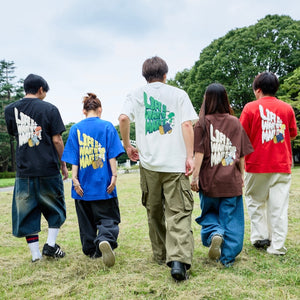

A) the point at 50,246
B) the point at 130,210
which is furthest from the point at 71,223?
the point at 50,246

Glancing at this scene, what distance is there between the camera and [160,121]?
3121 millimetres

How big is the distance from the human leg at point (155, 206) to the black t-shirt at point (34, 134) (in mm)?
1129

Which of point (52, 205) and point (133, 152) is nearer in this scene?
point (133, 152)

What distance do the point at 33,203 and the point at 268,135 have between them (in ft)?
8.95

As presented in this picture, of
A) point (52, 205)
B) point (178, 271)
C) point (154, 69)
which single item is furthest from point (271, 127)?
point (52, 205)

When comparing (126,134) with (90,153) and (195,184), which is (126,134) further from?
(195,184)

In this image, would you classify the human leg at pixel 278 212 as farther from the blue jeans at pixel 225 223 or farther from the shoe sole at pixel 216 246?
the shoe sole at pixel 216 246

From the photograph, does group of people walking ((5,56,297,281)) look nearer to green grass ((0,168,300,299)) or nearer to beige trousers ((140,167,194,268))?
beige trousers ((140,167,194,268))

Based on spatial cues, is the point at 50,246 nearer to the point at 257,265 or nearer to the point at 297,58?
the point at 257,265

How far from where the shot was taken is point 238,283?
269 cm

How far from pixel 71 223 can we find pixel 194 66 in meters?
26.4

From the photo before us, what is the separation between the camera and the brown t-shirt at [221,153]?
3.26 meters

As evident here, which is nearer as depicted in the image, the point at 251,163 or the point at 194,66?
the point at 251,163

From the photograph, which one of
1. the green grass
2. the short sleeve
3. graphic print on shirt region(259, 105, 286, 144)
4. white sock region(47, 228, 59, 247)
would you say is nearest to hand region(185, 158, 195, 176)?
the green grass
